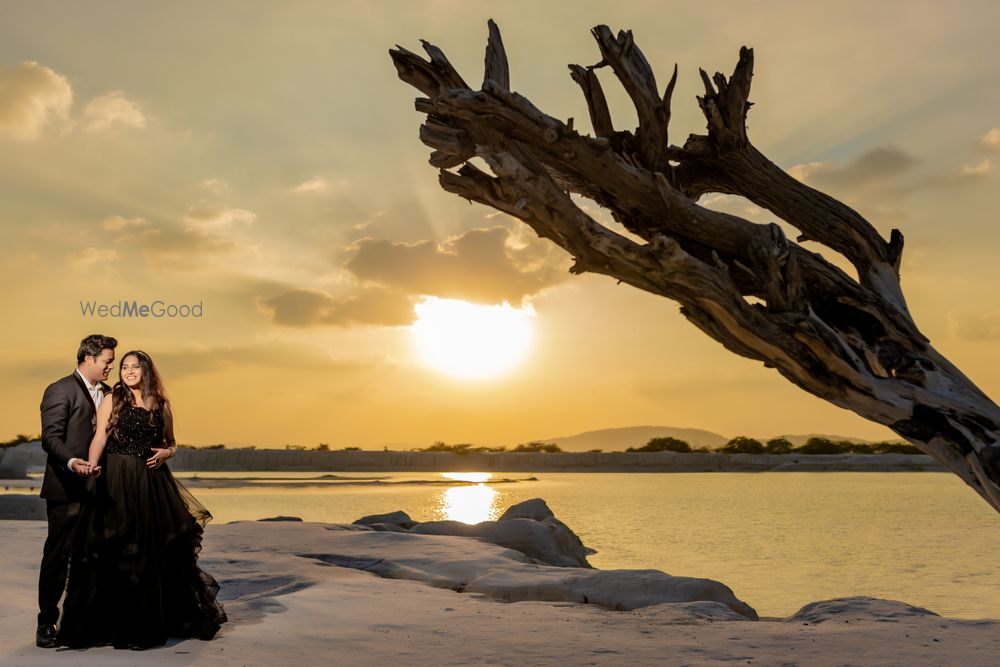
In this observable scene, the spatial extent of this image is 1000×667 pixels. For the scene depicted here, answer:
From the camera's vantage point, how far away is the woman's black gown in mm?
6156

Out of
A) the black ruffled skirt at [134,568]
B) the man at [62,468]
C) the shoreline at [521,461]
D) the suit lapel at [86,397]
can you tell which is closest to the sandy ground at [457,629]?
the black ruffled skirt at [134,568]

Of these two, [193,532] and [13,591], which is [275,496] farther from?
[193,532]

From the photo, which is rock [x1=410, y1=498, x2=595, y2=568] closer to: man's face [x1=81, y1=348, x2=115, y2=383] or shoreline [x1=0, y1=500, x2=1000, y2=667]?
shoreline [x1=0, y1=500, x2=1000, y2=667]

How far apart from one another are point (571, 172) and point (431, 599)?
425 cm

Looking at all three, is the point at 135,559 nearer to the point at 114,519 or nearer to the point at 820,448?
the point at 114,519

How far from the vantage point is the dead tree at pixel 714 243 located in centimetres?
536

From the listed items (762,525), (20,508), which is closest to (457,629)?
(20,508)

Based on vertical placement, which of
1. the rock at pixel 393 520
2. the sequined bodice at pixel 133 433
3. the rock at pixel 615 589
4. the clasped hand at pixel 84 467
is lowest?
the rock at pixel 615 589

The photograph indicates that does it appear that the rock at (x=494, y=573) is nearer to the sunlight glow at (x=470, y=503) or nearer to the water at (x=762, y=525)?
the water at (x=762, y=525)

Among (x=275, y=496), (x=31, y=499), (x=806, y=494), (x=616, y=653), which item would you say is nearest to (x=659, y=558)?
(x=616, y=653)

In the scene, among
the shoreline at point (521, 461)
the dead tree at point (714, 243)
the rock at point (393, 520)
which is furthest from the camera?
the shoreline at point (521, 461)

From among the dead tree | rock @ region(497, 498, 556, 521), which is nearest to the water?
rock @ region(497, 498, 556, 521)

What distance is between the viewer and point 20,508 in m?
14.2

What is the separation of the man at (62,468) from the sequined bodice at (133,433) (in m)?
0.19
